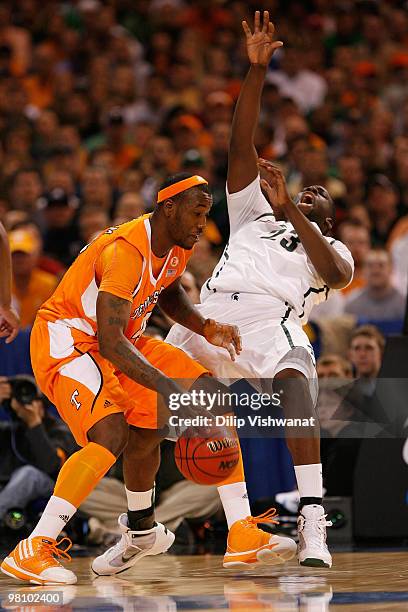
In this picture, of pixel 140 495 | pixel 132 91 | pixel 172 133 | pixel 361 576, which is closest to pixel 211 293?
pixel 140 495

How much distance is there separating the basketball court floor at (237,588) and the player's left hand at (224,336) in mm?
1109

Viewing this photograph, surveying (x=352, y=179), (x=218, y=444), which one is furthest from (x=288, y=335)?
(x=352, y=179)

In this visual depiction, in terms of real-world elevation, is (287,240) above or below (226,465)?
above

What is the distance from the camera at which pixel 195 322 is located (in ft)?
20.0

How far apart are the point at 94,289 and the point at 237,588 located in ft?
5.17

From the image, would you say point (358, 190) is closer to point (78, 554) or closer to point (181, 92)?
point (181, 92)

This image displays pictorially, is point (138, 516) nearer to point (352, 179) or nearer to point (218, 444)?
point (218, 444)

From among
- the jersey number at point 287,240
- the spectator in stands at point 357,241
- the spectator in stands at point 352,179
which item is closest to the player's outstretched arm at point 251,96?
the jersey number at point 287,240

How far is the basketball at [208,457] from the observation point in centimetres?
575

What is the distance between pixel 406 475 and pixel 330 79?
7.75 metres

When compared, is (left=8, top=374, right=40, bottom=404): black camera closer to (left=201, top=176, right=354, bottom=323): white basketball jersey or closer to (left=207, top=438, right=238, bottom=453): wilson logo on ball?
(left=201, top=176, right=354, bottom=323): white basketball jersey

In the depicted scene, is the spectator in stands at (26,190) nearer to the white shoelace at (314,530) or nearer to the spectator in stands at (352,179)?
the spectator in stands at (352,179)

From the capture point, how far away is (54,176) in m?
11.8

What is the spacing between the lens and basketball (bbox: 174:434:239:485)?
575 cm
